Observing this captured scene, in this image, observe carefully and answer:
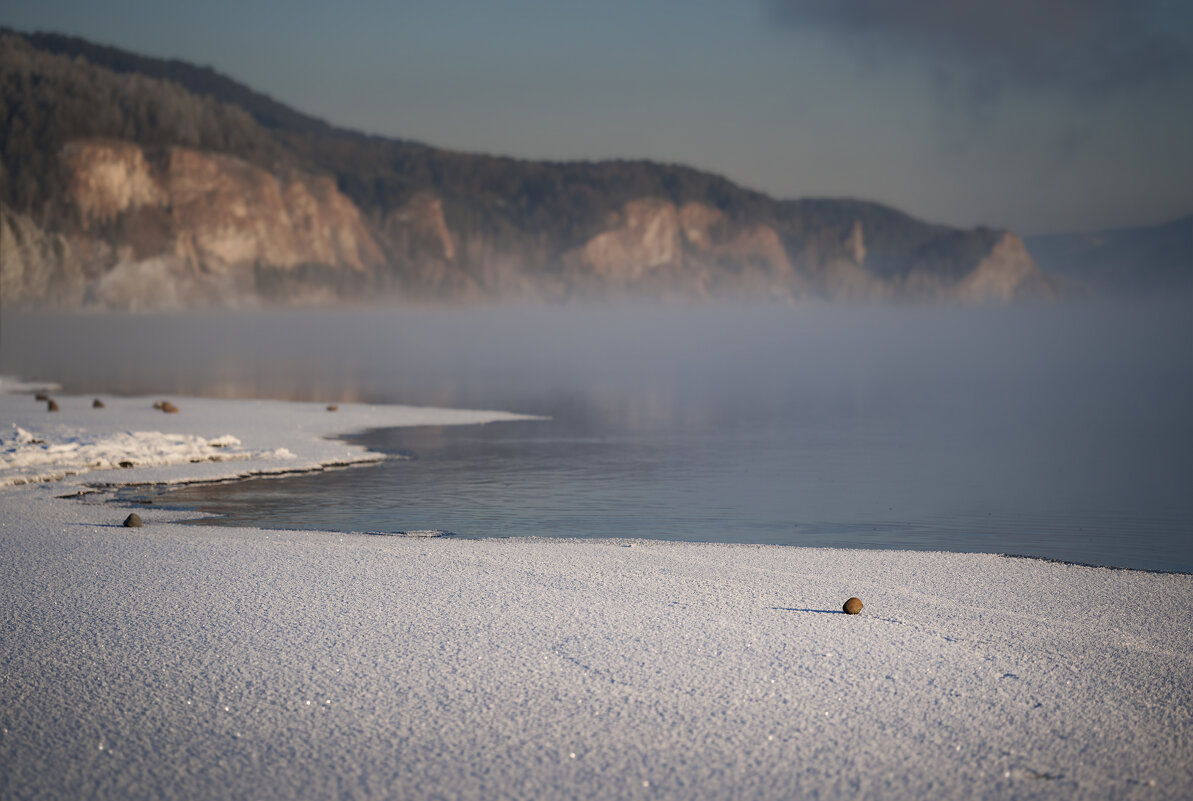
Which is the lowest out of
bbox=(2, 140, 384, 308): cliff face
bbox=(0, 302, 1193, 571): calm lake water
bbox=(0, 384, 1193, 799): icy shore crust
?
bbox=(0, 384, 1193, 799): icy shore crust

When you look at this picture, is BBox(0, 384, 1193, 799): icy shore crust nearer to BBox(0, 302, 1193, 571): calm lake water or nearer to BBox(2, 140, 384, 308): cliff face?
BBox(0, 302, 1193, 571): calm lake water

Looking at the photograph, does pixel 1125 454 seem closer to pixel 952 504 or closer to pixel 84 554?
pixel 952 504

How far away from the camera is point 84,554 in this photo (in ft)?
40.5

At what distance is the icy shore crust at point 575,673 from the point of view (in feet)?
22.5

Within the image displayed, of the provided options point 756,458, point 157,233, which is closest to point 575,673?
point 756,458

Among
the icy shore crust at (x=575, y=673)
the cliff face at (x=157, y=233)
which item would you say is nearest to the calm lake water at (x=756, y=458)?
the icy shore crust at (x=575, y=673)

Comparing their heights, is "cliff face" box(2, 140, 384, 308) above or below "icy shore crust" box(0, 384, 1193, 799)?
above

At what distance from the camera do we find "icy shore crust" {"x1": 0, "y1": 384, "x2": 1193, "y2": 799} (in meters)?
6.86

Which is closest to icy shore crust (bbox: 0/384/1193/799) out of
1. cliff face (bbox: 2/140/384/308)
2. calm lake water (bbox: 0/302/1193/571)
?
calm lake water (bbox: 0/302/1193/571)

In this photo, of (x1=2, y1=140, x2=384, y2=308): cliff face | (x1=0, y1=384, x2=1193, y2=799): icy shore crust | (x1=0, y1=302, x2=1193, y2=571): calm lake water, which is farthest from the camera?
(x1=2, y1=140, x2=384, y2=308): cliff face

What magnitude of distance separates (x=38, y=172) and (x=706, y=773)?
158 meters

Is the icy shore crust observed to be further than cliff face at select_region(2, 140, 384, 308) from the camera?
No

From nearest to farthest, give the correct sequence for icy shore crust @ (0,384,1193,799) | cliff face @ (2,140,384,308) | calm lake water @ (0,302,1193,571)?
icy shore crust @ (0,384,1193,799) < calm lake water @ (0,302,1193,571) < cliff face @ (2,140,384,308)

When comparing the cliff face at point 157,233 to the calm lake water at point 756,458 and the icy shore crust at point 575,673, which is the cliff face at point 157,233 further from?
the icy shore crust at point 575,673
